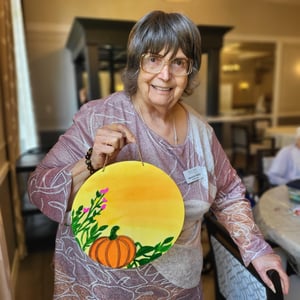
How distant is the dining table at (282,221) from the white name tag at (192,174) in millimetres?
618

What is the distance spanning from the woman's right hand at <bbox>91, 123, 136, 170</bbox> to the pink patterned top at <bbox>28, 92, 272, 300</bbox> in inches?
3.9

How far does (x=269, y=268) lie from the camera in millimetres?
816

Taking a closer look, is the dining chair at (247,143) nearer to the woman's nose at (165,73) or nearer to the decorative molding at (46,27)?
the decorative molding at (46,27)

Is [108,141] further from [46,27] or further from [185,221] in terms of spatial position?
[46,27]

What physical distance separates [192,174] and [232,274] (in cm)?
50

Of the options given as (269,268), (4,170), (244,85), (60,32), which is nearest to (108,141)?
(269,268)

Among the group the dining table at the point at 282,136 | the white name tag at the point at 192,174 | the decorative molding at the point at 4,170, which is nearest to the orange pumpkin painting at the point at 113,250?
the white name tag at the point at 192,174

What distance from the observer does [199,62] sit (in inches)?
33.5

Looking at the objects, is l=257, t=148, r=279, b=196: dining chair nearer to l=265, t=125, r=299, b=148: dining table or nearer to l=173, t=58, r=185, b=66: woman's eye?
l=265, t=125, r=299, b=148: dining table

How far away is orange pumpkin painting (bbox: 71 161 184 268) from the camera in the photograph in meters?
0.67

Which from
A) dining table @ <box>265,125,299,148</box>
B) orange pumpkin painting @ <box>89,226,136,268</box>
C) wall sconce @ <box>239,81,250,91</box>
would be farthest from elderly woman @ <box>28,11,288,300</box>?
wall sconce @ <box>239,81,250,91</box>

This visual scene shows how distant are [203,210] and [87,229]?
0.36 meters

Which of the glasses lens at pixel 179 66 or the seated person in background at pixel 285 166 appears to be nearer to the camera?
the glasses lens at pixel 179 66

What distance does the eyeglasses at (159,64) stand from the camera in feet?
2.52
